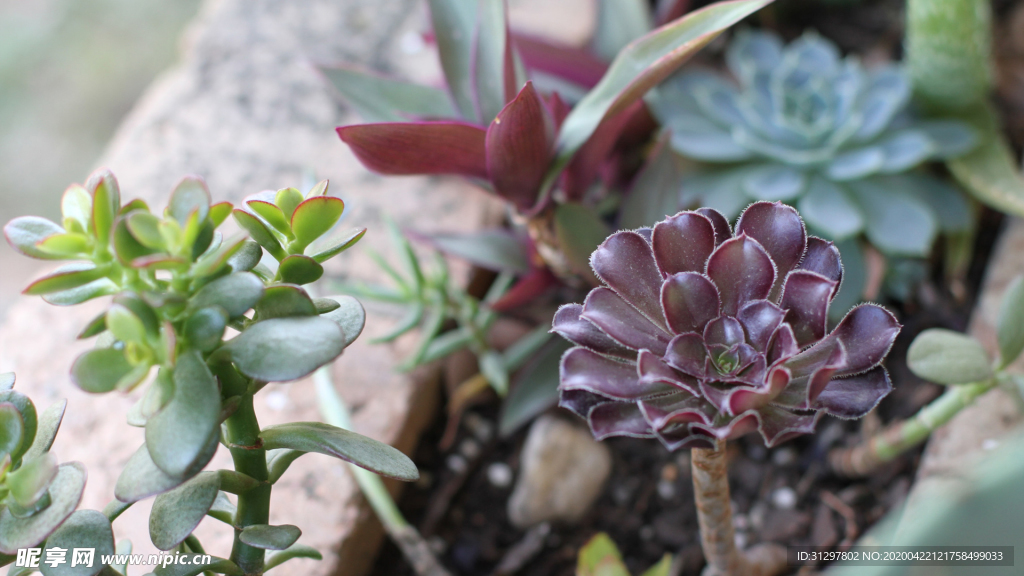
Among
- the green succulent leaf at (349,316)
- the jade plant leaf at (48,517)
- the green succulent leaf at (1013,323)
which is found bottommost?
the green succulent leaf at (1013,323)

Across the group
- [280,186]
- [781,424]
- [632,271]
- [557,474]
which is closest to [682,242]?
[632,271]

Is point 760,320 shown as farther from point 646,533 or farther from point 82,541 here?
point 646,533

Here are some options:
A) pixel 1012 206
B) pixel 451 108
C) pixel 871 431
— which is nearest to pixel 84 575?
pixel 451 108

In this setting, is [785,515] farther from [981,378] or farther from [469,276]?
[469,276]

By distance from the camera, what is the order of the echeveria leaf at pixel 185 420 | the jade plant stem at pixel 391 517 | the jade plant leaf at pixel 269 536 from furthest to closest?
the jade plant stem at pixel 391 517 < the jade plant leaf at pixel 269 536 < the echeveria leaf at pixel 185 420

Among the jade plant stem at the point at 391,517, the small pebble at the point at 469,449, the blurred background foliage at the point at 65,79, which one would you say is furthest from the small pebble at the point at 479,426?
the blurred background foliage at the point at 65,79

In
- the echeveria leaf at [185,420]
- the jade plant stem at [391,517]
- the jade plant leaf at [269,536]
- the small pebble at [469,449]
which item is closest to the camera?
the echeveria leaf at [185,420]

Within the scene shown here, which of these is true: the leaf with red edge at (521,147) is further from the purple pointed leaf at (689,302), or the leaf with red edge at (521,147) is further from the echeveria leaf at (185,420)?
the echeveria leaf at (185,420)
